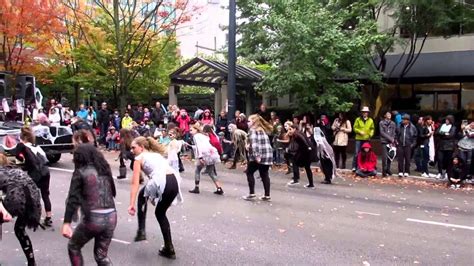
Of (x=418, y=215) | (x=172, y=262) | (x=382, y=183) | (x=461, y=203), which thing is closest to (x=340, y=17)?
(x=382, y=183)

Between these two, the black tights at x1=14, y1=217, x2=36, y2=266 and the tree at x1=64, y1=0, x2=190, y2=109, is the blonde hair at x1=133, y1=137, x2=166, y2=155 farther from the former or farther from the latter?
the tree at x1=64, y1=0, x2=190, y2=109

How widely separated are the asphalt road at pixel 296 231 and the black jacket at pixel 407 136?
267 centimetres

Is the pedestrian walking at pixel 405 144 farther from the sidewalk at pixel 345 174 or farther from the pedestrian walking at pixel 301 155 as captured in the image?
the pedestrian walking at pixel 301 155

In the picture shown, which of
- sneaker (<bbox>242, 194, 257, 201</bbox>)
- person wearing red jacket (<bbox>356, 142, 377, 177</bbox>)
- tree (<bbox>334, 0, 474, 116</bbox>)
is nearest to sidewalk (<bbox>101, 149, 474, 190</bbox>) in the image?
person wearing red jacket (<bbox>356, 142, 377, 177</bbox>)

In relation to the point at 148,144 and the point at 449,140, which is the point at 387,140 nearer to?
the point at 449,140

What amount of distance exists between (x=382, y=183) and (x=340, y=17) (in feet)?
20.1

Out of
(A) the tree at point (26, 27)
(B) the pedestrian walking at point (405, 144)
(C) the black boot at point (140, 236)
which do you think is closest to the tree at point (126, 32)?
(A) the tree at point (26, 27)

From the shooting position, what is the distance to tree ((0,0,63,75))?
23.4 meters

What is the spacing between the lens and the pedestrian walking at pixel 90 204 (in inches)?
184

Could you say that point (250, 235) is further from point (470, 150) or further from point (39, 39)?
point (39, 39)

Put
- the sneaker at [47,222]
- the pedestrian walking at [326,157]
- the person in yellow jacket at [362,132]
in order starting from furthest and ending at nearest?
the person in yellow jacket at [362,132] → the pedestrian walking at [326,157] → the sneaker at [47,222]

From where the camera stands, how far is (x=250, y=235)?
289 inches

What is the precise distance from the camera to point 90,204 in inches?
184

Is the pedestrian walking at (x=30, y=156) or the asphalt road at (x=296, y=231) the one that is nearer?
the asphalt road at (x=296, y=231)
